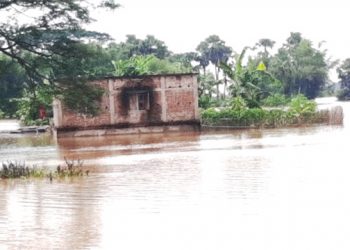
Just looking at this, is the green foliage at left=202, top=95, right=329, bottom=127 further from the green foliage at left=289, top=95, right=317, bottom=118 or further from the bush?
the bush

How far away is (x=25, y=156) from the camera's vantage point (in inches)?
1081

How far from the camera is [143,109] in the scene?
39.7 m

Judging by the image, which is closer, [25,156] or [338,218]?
[338,218]

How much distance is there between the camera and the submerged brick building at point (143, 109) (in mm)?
39500

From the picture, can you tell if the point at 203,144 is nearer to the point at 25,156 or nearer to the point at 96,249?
the point at 25,156

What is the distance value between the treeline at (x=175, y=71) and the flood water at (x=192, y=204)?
2.85m

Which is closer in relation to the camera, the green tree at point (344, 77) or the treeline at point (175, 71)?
the treeline at point (175, 71)

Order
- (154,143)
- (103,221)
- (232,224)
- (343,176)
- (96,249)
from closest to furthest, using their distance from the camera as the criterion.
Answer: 1. (96,249)
2. (232,224)
3. (103,221)
4. (343,176)
5. (154,143)

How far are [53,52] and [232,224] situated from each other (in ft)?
40.3

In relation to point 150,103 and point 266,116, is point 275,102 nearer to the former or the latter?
point 266,116

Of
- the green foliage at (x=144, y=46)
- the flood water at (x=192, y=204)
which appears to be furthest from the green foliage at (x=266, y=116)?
the green foliage at (x=144, y=46)

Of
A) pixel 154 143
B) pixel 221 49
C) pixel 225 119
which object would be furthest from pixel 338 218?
pixel 221 49

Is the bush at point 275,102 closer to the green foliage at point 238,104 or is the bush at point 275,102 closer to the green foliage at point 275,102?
the green foliage at point 275,102

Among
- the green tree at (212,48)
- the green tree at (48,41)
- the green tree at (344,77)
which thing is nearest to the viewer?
the green tree at (48,41)
